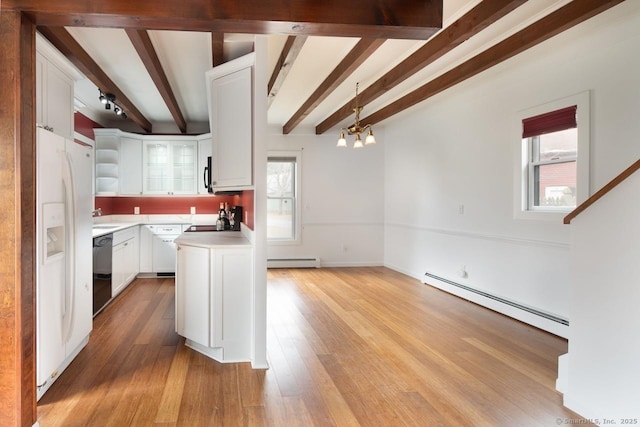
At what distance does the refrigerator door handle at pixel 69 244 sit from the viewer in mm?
2758

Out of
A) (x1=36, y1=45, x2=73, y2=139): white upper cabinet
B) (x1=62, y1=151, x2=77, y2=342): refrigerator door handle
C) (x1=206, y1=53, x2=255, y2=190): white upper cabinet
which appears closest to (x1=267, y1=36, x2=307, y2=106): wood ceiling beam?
(x1=206, y1=53, x2=255, y2=190): white upper cabinet

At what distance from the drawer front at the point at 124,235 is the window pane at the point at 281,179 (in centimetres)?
246

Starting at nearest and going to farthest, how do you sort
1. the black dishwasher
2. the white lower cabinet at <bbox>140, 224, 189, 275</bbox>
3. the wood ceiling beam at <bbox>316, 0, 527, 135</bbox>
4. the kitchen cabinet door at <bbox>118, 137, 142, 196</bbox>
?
1. the wood ceiling beam at <bbox>316, 0, 527, 135</bbox>
2. the black dishwasher
3. the white lower cabinet at <bbox>140, 224, 189, 275</bbox>
4. the kitchen cabinet door at <bbox>118, 137, 142, 196</bbox>

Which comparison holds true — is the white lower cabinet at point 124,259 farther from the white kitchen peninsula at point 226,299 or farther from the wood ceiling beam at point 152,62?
the white kitchen peninsula at point 226,299

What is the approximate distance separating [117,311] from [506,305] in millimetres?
4200

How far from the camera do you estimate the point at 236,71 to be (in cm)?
327

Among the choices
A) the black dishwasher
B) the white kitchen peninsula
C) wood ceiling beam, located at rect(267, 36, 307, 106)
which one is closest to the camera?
the white kitchen peninsula

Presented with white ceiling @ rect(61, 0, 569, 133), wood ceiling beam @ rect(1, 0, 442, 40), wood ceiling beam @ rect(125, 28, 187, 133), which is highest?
white ceiling @ rect(61, 0, 569, 133)

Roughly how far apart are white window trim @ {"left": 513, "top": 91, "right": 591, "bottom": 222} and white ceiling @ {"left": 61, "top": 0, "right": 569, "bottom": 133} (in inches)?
Result: 33.1

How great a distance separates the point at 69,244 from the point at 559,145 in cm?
424

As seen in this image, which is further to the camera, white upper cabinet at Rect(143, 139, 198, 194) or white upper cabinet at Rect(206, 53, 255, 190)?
white upper cabinet at Rect(143, 139, 198, 194)

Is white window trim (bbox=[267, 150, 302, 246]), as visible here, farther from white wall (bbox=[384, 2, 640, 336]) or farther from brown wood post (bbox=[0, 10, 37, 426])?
brown wood post (bbox=[0, 10, 37, 426])

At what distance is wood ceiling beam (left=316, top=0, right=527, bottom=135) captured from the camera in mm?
2681

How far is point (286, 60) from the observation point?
3.74 meters
